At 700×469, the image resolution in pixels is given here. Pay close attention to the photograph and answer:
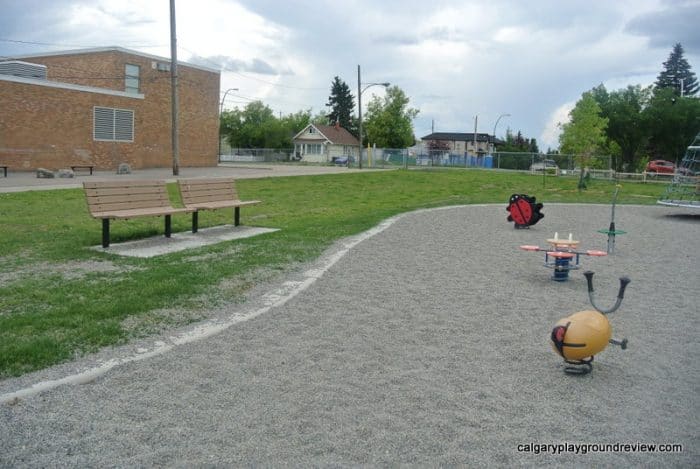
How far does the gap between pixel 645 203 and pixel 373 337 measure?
19853 mm

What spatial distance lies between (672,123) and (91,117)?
174ft

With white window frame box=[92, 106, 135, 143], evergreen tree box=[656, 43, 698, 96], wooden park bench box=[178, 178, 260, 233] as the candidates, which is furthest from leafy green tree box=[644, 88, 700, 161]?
wooden park bench box=[178, 178, 260, 233]

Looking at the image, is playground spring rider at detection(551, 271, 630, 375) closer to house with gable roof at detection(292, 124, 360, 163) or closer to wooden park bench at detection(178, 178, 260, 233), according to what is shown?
wooden park bench at detection(178, 178, 260, 233)

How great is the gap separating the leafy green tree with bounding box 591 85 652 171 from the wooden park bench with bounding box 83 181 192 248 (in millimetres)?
60014

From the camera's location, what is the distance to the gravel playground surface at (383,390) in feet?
11.4

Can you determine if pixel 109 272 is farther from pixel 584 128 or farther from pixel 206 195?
pixel 584 128

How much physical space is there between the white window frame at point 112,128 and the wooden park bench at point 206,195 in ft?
96.2

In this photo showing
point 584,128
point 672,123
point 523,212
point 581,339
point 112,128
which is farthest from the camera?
point 672,123

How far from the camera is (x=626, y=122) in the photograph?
65125 mm

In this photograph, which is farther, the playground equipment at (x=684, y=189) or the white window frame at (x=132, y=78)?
the white window frame at (x=132, y=78)

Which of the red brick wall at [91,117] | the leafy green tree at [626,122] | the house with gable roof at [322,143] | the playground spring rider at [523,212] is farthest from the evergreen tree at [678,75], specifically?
the playground spring rider at [523,212]

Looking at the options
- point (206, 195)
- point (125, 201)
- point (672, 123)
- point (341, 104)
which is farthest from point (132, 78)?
point (341, 104)

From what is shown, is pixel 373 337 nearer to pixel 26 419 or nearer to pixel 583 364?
pixel 583 364

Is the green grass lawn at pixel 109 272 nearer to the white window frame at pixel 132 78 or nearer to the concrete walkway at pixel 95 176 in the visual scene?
the concrete walkway at pixel 95 176
